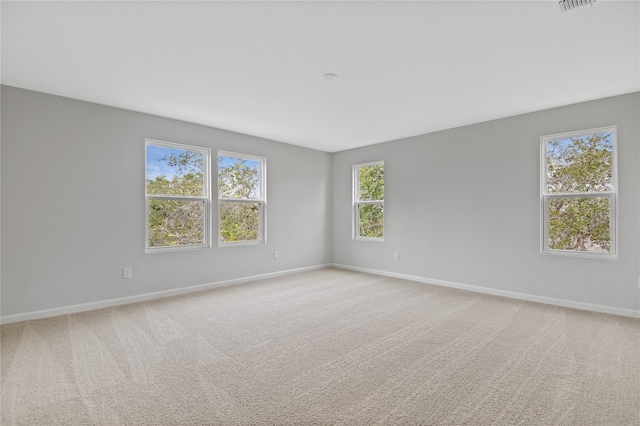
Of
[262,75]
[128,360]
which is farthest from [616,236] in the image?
[128,360]

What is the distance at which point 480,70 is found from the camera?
279 centimetres

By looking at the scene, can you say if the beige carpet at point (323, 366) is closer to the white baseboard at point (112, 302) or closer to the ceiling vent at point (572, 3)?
the white baseboard at point (112, 302)

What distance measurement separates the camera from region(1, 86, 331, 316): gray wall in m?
3.13

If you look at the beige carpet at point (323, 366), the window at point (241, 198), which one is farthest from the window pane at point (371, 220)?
the beige carpet at point (323, 366)

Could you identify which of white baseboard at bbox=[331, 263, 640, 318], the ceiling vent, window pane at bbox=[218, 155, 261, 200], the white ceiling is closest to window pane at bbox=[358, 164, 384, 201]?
white baseboard at bbox=[331, 263, 640, 318]

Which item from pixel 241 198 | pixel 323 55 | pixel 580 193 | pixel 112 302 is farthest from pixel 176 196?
pixel 580 193

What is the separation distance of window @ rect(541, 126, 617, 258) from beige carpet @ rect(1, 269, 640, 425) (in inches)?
32.8

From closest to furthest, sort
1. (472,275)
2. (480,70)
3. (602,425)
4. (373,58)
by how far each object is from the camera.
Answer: (602,425) → (373,58) → (480,70) → (472,275)

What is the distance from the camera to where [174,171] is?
14.0 feet

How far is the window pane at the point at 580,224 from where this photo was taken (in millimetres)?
3527

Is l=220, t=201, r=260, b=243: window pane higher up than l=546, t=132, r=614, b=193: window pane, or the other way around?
l=546, t=132, r=614, b=193: window pane

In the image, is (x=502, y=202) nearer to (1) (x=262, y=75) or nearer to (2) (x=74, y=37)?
(1) (x=262, y=75)

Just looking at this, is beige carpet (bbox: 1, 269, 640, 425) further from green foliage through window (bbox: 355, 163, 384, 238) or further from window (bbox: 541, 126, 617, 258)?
green foliage through window (bbox: 355, 163, 384, 238)

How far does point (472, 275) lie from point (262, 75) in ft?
12.8
